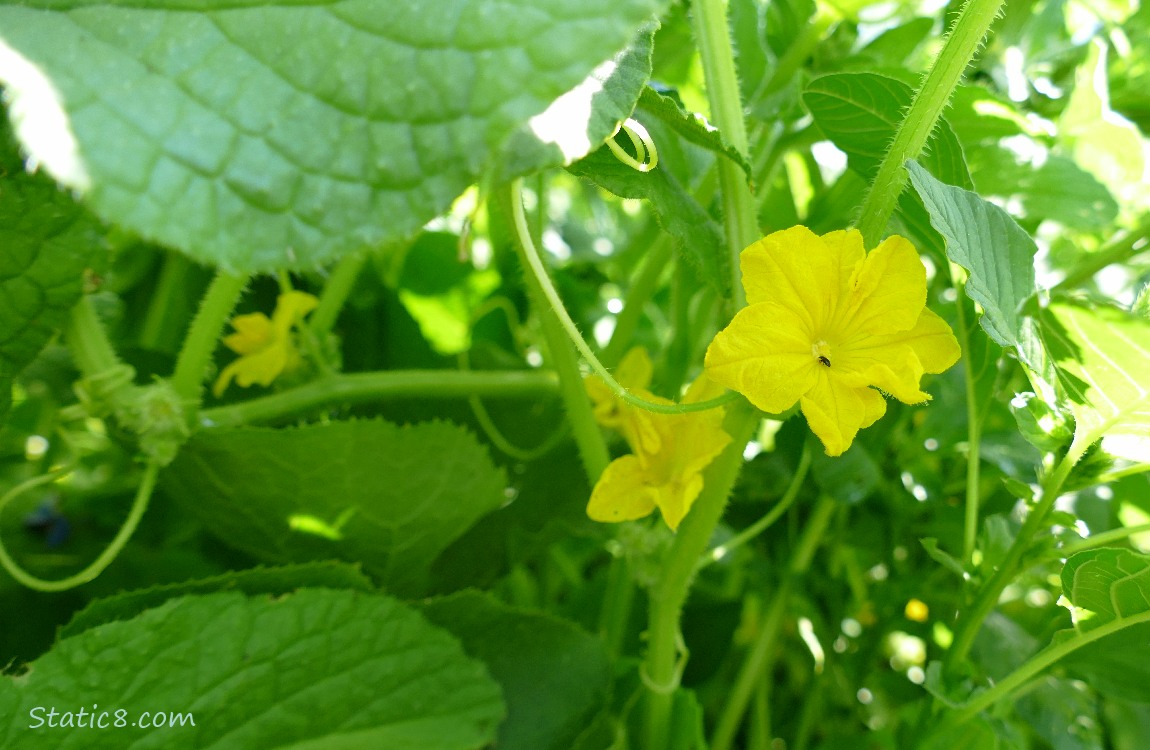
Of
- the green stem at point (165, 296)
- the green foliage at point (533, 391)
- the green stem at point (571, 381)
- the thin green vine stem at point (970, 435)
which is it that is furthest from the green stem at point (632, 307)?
the green stem at point (165, 296)

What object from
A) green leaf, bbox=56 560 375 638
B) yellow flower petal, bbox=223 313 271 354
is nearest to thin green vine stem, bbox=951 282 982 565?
green leaf, bbox=56 560 375 638

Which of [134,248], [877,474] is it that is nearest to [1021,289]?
[877,474]

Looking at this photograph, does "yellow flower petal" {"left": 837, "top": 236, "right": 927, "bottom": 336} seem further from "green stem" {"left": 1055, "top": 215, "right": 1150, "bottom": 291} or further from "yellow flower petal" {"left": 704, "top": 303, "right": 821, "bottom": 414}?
"green stem" {"left": 1055, "top": 215, "right": 1150, "bottom": 291}

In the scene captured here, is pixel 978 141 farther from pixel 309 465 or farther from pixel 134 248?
pixel 134 248

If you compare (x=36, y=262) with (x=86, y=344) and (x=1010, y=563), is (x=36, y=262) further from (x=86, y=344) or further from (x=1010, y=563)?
(x=1010, y=563)

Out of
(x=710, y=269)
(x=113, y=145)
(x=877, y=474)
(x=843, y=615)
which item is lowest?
(x=843, y=615)

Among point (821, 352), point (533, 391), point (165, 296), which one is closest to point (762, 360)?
point (821, 352)

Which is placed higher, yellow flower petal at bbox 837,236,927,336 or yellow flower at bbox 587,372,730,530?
yellow flower petal at bbox 837,236,927,336
